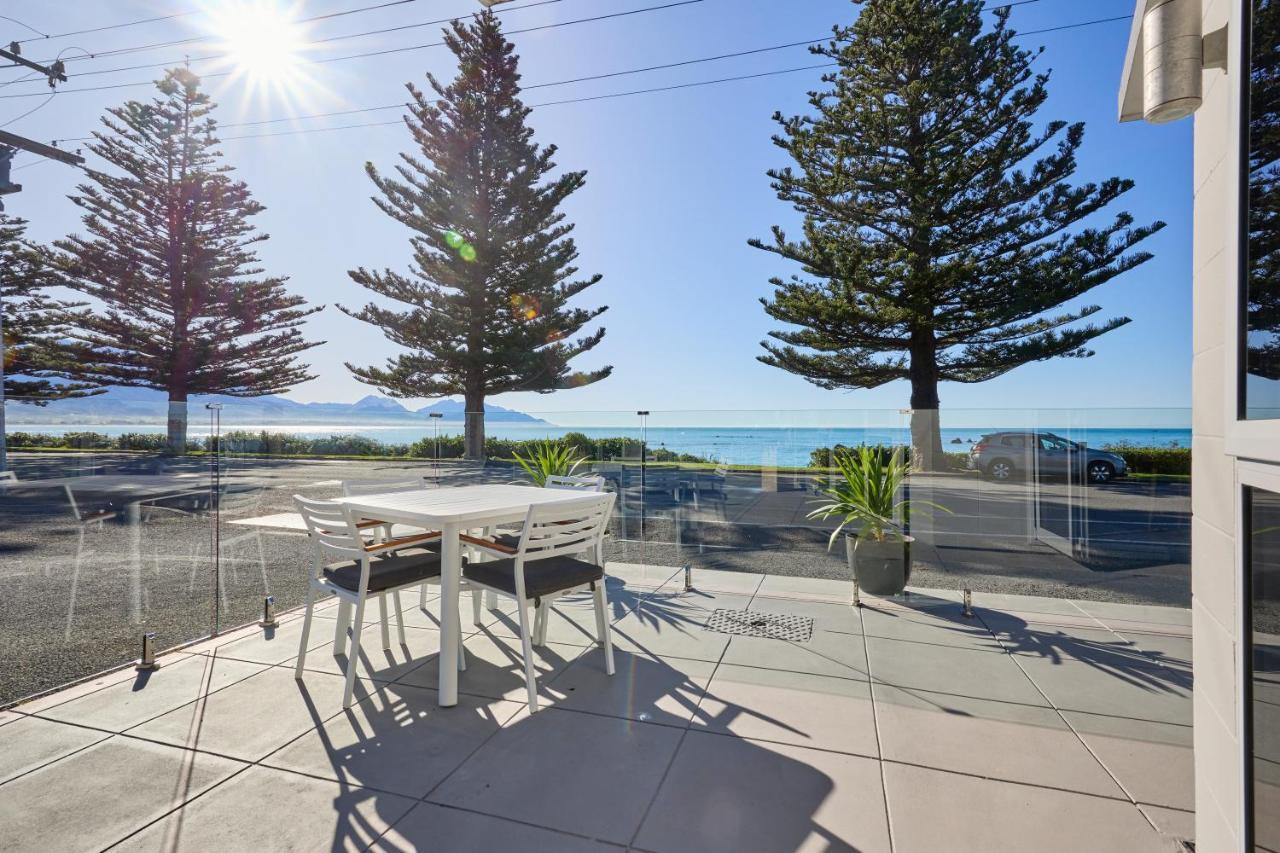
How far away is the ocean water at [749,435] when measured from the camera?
488 centimetres

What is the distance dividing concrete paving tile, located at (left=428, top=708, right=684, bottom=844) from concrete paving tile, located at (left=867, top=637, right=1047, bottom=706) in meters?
1.00

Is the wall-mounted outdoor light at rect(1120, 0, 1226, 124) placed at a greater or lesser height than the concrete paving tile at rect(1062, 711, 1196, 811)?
greater

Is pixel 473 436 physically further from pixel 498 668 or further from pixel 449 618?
pixel 449 618

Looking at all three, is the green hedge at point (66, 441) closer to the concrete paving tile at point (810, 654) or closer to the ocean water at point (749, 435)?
the ocean water at point (749, 435)

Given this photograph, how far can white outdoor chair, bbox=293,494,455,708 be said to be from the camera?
2135 millimetres

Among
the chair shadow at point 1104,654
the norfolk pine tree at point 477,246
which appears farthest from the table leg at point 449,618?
the norfolk pine tree at point 477,246

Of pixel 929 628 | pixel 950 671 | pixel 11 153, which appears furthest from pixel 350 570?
pixel 11 153

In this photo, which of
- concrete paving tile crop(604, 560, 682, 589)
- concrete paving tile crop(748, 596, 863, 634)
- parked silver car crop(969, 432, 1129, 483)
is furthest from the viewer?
parked silver car crop(969, 432, 1129, 483)

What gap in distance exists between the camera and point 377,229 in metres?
13.3

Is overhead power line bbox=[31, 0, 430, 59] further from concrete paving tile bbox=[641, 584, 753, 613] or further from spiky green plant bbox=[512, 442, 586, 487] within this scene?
concrete paving tile bbox=[641, 584, 753, 613]

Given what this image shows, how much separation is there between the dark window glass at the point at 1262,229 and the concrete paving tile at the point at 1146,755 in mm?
1219

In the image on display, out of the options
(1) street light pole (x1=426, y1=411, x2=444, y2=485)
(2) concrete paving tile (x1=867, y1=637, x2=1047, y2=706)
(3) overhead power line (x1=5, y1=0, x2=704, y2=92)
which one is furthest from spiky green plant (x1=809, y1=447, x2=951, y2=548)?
(3) overhead power line (x1=5, y1=0, x2=704, y2=92)

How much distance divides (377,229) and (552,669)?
1336cm

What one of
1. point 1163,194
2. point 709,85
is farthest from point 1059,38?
point 709,85
